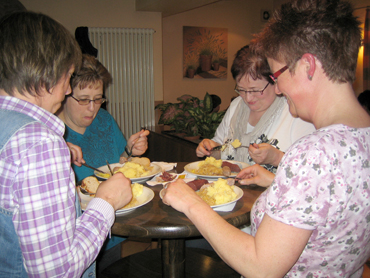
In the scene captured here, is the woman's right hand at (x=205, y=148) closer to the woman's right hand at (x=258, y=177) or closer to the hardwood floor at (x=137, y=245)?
the woman's right hand at (x=258, y=177)

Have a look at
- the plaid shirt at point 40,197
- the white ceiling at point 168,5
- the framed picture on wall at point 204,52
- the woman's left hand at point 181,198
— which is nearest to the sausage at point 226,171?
the woman's left hand at point 181,198

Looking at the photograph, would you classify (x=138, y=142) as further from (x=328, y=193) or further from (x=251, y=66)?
(x=328, y=193)

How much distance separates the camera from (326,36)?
0.90 metres

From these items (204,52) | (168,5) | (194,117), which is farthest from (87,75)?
(204,52)

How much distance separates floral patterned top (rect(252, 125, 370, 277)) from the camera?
0.82 meters

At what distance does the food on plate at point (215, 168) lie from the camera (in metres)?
1.76

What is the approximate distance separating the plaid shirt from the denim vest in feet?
0.09

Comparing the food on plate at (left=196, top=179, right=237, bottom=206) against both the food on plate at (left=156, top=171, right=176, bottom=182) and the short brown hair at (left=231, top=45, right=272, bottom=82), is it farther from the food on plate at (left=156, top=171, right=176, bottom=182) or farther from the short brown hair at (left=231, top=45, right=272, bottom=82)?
the short brown hair at (left=231, top=45, right=272, bottom=82)

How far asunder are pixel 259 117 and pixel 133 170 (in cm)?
114

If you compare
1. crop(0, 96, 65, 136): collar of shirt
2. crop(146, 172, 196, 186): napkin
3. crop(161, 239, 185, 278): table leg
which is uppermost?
crop(0, 96, 65, 136): collar of shirt

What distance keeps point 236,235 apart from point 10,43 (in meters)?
0.92

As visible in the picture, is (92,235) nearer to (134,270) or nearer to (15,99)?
(15,99)

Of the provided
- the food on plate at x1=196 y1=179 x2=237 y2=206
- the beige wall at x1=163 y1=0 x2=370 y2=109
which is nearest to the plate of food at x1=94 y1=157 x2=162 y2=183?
the food on plate at x1=196 y1=179 x2=237 y2=206

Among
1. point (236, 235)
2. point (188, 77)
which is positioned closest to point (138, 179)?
point (236, 235)
